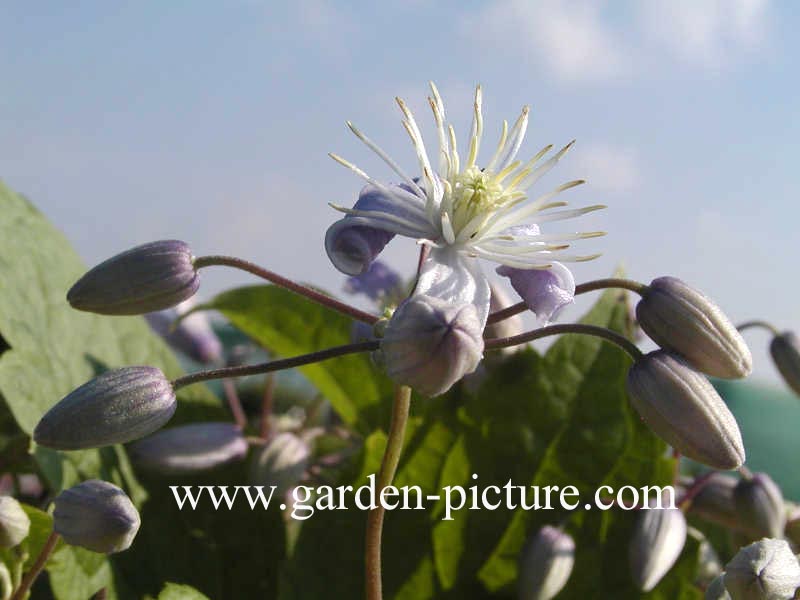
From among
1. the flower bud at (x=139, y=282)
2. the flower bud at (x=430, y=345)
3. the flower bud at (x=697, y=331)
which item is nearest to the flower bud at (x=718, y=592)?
the flower bud at (x=697, y=331)

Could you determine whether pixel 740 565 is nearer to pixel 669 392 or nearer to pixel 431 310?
pixel 669 392

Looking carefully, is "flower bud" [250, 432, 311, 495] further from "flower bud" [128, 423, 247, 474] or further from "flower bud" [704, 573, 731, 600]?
"flower bud" [704, 573, 731, 600]

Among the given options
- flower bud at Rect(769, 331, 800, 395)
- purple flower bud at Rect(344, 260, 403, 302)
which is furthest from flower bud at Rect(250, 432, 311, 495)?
flower bud at Rect(769, 331, 800, 395)

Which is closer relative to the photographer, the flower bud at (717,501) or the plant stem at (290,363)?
the plant stem at (290,363)

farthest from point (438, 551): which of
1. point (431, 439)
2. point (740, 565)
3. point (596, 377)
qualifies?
point (740, 565)

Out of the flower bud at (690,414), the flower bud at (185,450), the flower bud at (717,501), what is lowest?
the flower bud at (185,450)

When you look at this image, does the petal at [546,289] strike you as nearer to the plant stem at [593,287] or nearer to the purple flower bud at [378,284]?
the plant stem at [593,287]

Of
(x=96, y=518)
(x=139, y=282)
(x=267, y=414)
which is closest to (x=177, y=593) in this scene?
(x=96, y=518)
